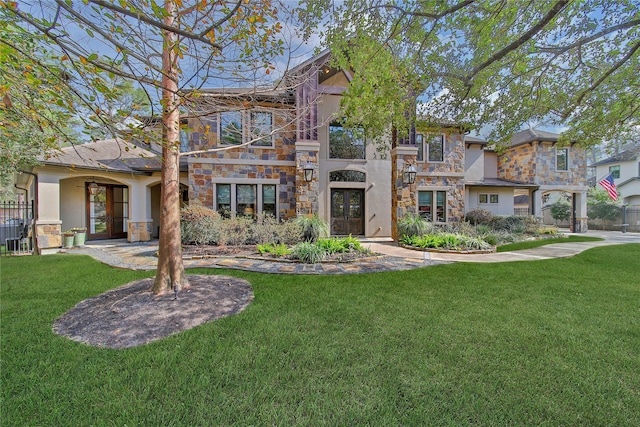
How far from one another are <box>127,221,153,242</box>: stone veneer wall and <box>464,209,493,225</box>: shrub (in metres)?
15.4

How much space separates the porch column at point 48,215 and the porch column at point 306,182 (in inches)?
334

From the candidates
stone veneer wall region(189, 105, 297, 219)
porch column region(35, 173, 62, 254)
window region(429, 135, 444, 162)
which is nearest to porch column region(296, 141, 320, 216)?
stone veneer wall region(189, 105, 297, 219)

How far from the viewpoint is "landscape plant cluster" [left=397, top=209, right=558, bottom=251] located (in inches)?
345

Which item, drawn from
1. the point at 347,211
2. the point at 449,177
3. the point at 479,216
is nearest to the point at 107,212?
the point at 347,211

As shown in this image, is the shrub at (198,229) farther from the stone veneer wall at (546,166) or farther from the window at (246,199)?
the stone veneer wall at (546,166)

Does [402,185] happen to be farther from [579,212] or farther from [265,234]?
[579,212]

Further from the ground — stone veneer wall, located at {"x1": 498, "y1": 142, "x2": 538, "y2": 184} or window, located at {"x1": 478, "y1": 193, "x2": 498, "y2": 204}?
stone veneer wall, located at {"x1": 498, "y1": 142, "x2": 538, "y2": 184}

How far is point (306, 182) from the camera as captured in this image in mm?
9977

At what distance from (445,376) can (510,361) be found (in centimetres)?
76

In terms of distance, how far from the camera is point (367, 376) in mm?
2291

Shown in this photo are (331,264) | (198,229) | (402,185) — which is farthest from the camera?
(402,185)

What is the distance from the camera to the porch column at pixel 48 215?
8.80 m

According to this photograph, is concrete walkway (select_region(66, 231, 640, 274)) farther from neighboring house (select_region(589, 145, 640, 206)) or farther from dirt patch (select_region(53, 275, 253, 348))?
neighboring house (select_region(589, 145, 640, 206))

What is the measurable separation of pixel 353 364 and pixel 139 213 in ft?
38.4
